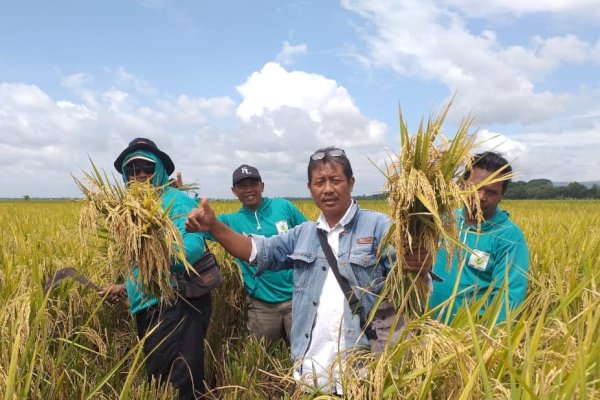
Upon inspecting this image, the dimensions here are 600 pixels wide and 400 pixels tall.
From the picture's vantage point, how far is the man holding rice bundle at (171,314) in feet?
7.91

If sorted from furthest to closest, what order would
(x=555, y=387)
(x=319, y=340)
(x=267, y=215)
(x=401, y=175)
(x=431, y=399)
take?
(x=267, y=215)
(x=319, y=340)
(x=401, y=175)
(x=431, y=399)
(x=555, y=387)

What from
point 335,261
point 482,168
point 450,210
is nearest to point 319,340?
point 335,261

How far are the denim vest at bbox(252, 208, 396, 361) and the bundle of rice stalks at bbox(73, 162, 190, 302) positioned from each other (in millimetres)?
484

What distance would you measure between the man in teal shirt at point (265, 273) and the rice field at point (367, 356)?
7.4 inches

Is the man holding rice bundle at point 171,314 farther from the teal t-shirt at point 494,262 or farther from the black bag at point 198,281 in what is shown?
the teal t-shirt at point 494,262

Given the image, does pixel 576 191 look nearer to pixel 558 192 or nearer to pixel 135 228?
pixel 558 192

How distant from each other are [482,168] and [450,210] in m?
0.74

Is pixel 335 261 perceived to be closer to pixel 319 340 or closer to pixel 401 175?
pixel 319 340

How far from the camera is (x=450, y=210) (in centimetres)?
175

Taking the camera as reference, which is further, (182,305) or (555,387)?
(182,305)

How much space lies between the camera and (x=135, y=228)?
2.04 meters

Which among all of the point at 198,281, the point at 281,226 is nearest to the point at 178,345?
the point at 198,281

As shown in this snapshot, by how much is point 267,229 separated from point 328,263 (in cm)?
168

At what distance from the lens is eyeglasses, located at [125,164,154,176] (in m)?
2.55
